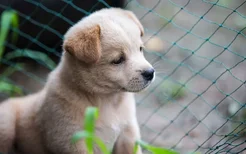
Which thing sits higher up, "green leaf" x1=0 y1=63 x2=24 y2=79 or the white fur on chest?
"green leaf" x1=0 y1=63 x2=24 y2=79

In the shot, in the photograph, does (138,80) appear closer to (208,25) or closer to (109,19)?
(109,19)

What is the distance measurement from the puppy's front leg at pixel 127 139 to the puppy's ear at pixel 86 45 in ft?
2.41

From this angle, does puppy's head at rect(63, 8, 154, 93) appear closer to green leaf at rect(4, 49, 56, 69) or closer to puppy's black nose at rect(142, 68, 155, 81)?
puppy's black nose at rect(142, 68, 155, 81)

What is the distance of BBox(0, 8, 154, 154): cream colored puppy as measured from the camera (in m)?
3.21

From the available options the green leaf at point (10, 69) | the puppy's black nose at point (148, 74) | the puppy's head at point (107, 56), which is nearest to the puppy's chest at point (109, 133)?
the puppy's head at point (107, 56)

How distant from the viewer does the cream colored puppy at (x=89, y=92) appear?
321 cm

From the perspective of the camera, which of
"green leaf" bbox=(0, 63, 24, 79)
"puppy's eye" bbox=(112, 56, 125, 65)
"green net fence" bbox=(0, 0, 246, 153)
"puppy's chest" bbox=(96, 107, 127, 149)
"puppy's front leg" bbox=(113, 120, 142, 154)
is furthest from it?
"green leaf" bbox=(0, 63, 24, 79)

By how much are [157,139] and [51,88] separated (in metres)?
1.34

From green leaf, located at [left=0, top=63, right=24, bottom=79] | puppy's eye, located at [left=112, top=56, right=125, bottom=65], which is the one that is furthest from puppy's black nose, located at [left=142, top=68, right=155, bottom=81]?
green leaf, located at [left=0, top=63, right=24, bottom=79]

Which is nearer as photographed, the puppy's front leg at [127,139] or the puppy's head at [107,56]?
the puppy's head at [107,56]

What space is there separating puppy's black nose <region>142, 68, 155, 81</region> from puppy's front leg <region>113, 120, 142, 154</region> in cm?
55

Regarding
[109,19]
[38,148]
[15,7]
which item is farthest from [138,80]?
[15,7]

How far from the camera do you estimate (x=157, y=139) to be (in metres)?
4.46

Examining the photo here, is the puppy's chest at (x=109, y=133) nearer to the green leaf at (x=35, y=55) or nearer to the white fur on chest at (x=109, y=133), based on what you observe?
the white fur on chest at (x=109, y=133)
